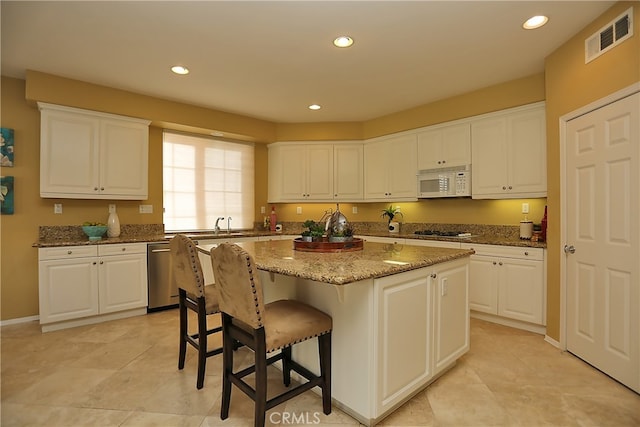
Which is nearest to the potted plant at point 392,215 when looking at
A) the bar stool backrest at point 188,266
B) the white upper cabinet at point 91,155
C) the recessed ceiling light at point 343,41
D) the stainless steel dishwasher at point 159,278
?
the recessed ceiling light at point 343,41

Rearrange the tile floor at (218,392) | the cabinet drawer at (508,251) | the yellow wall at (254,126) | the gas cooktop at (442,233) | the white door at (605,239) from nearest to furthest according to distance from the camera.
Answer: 1. the tile floor at (218,392)
2. the white door at (605,239)
3. the yellow wall at (254,126)
4. the cabinet drawer at (508,251)
5. the gas cooktop at (442,233)

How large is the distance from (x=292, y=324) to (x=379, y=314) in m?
0.47

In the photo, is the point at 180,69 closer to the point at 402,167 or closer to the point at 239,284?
the point at 239,284

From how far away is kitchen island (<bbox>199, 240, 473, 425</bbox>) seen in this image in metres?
1.66

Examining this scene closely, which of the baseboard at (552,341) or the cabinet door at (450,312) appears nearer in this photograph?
the cabinet door at (450,312)

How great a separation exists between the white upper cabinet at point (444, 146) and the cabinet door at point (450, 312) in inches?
75.8

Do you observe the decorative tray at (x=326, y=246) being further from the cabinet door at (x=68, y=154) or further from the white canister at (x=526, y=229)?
the cabinet door at (x=68, y=154)

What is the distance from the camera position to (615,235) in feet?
7.14

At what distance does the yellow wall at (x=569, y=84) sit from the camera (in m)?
2.09

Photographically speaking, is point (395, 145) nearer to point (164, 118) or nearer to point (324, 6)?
point (324, 6)

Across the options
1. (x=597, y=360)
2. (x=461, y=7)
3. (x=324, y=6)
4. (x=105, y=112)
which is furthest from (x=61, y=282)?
(x=597, y=360)

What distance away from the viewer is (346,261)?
6.12ft

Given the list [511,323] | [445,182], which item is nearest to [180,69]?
[445,182]

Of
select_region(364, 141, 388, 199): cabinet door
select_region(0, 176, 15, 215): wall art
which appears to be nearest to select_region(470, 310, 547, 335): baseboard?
select_region(364, 141, 388, 199): cabinet door
